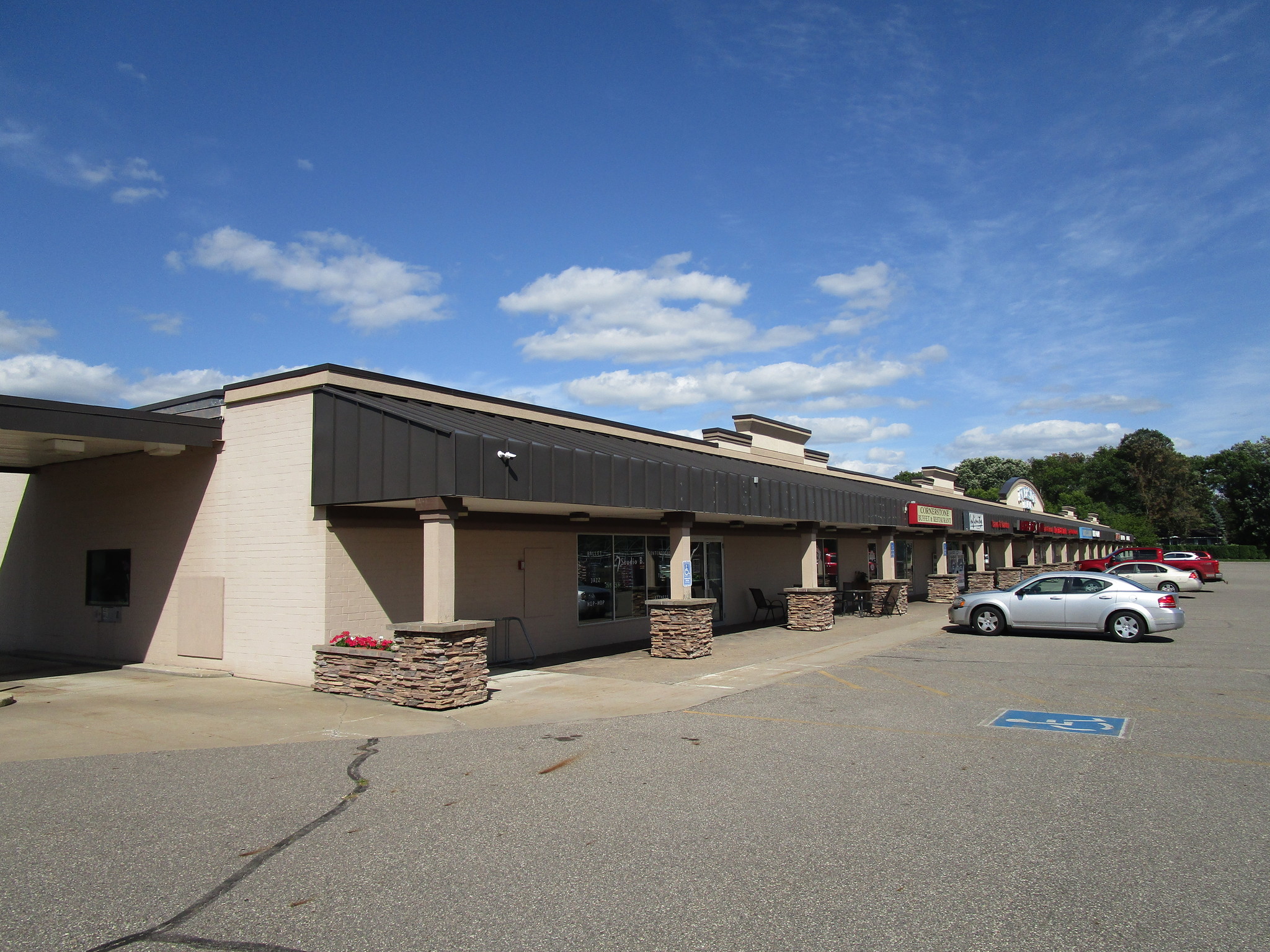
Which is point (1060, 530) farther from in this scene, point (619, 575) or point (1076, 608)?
point (619, 575)

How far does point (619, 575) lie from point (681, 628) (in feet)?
10.0

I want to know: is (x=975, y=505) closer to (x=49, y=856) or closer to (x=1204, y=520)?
(x=49, y=856)

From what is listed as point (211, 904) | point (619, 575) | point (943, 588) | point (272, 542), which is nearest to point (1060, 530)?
point (943, 588)

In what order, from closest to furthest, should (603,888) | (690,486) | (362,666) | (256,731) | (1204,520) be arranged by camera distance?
(603,888) < (256,731) < (362,666) < (690,486) < (1204,520)

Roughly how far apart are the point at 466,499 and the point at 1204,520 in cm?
10947

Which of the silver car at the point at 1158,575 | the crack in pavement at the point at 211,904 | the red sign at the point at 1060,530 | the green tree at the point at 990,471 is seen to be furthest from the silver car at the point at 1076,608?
the green tree at the point at 990,471

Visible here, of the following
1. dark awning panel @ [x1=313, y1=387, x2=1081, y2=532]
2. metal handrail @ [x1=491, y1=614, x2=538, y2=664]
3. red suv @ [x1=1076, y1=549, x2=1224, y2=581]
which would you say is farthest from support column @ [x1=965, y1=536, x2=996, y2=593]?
metal handrail @ [x1=491, y1=614, x2=538, y2=664]

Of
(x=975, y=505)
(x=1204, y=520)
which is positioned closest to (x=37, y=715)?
(x=975, y=505)

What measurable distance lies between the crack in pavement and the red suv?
3533cm

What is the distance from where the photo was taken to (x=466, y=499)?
1193 cm

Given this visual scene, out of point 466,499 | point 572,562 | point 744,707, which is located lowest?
point 744,707

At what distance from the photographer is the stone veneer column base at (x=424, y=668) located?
10.5 meters

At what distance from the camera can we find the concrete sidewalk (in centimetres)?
888

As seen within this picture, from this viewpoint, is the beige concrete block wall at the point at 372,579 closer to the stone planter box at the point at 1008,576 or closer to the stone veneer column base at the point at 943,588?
the stone veneer column base at the point at 943,588
